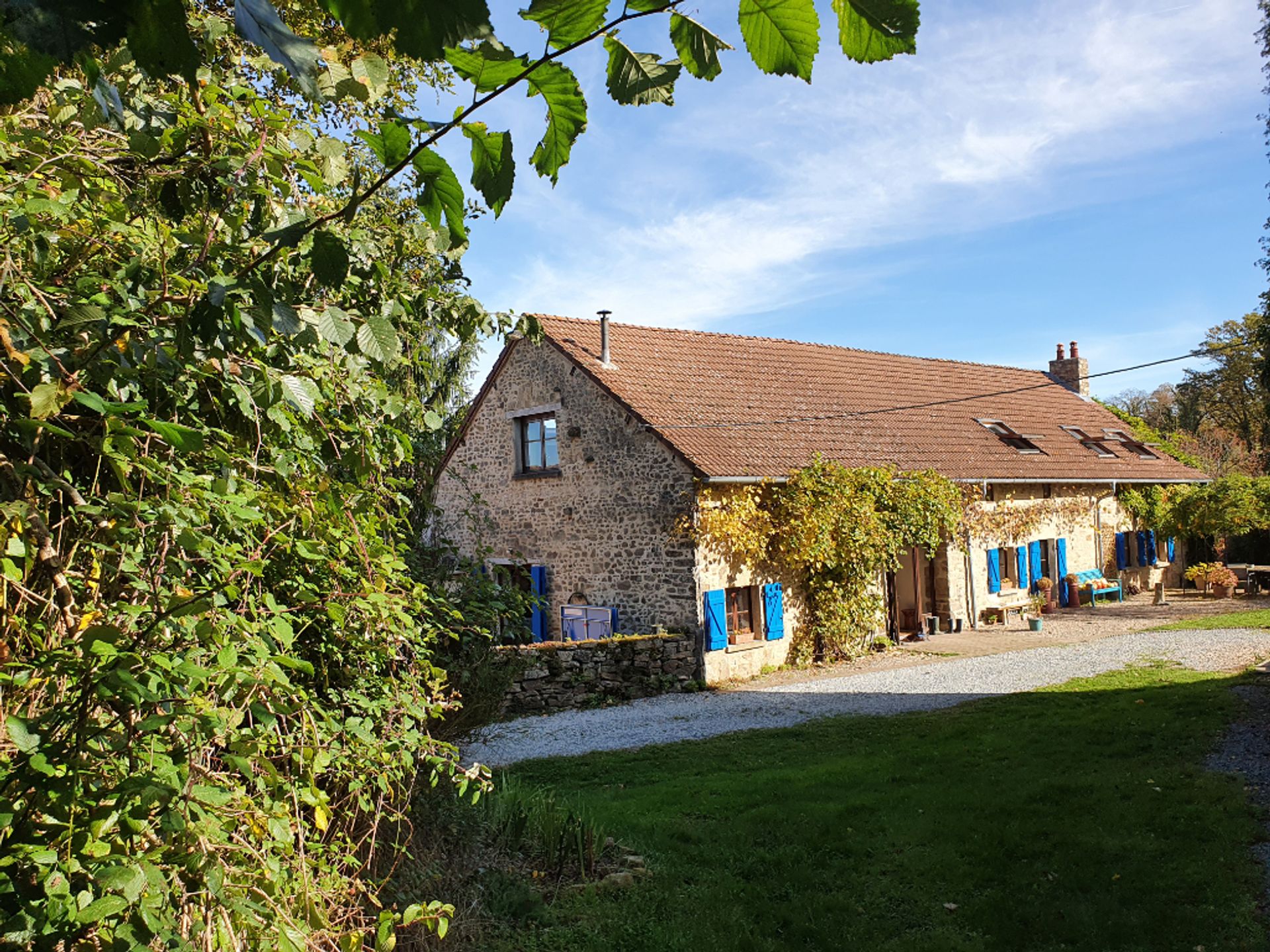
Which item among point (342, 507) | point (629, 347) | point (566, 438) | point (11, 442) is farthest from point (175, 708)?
point (629, 347)

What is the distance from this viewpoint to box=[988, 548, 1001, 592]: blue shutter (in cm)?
2027

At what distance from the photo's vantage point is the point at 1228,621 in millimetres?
18500

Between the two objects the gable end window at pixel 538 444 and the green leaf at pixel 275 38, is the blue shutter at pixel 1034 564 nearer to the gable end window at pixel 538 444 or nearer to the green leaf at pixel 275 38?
the gable end window at pixel 538 444

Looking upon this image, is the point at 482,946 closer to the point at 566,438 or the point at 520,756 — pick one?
the point at 520,756

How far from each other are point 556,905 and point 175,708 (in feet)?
12.9

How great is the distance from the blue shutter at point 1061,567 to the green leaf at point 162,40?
77.6ft

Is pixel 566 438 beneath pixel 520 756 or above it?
above

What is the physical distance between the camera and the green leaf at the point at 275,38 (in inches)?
39.8

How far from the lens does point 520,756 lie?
418 inches

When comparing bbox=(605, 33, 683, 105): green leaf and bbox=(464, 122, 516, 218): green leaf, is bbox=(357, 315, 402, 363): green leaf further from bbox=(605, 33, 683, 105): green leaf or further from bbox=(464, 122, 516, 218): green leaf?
bbox=(605, 33, 683, 105): green leaf

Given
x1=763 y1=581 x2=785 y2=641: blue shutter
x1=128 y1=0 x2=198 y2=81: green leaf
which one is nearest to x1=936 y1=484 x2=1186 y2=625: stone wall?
x1=763 y1=581 x2=785 y2=641: blue shutter

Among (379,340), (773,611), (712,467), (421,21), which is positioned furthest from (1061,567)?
(421,21)

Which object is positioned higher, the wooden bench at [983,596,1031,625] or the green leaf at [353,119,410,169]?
the green leaf at [353,119,410,169]

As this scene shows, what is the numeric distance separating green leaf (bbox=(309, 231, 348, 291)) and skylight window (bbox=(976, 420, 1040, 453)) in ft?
73.7
